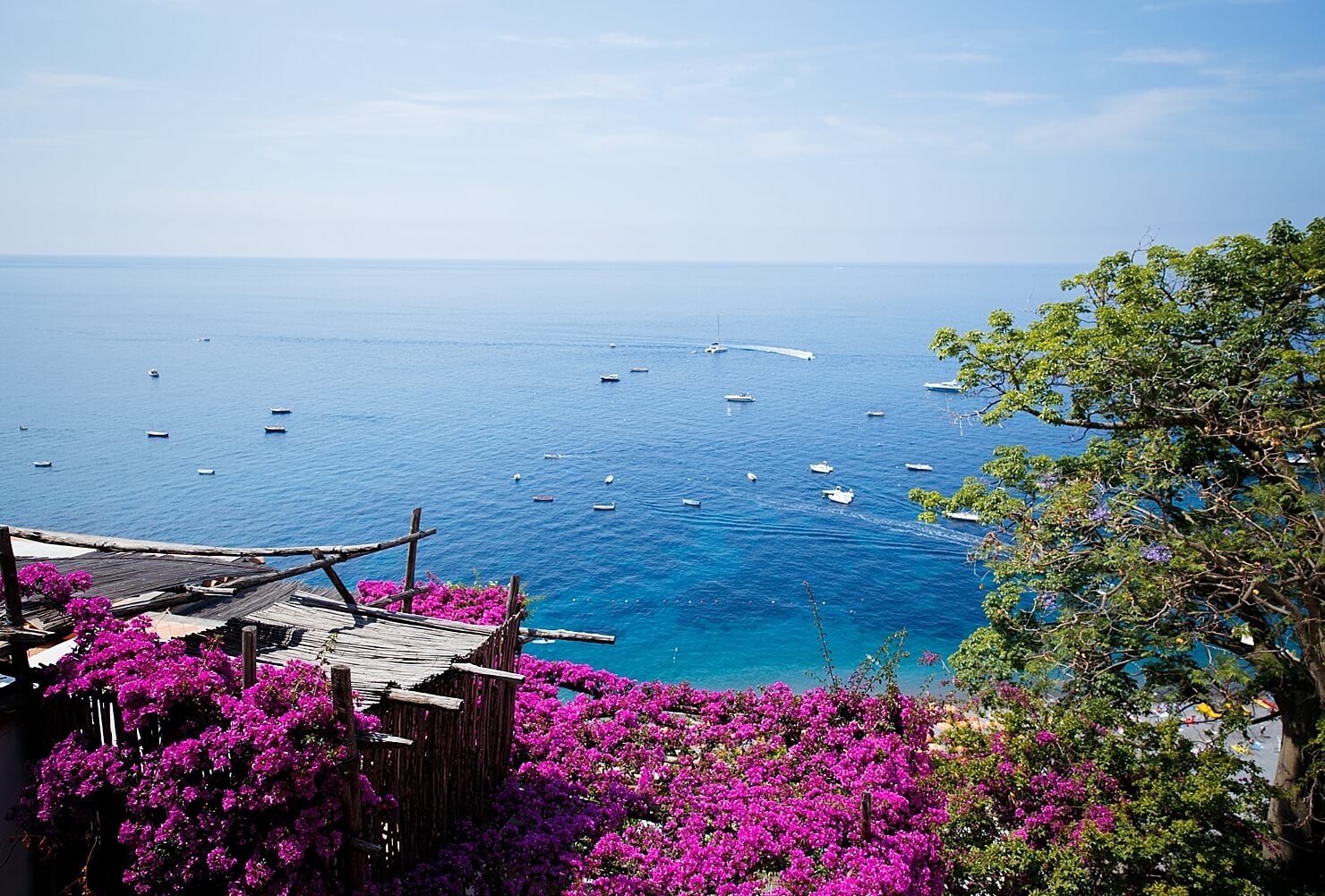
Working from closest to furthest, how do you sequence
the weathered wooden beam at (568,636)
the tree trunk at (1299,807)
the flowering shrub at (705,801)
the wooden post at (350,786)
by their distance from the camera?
1. the wooden post at (350,786)
2. the flowering shrub at (705,801)
3. the tree trunk at (1299,807)
4. the weathered wooden beam at (568,636)

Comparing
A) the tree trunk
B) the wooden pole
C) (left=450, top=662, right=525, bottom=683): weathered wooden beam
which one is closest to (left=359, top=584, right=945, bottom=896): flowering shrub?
(left=450, top=662, right=525, bottom=683): weathered wooden beam

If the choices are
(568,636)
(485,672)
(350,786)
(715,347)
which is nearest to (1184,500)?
(568,636)

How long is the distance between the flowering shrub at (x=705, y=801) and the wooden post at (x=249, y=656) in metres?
2.58

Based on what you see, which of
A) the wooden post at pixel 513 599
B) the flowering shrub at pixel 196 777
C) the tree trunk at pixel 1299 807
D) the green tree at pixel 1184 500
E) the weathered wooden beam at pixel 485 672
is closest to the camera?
the flowering shrub at pixel 196 777

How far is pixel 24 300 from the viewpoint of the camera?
163 metres

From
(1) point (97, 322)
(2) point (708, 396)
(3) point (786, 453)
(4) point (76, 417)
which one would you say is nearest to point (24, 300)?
(1) point (97, 322)

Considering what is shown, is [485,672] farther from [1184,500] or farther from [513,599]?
[1184,500]

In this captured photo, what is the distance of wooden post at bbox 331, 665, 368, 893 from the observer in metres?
6.93

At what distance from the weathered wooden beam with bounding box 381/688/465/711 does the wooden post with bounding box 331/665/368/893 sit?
2.14 feet

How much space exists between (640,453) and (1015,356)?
140 ft

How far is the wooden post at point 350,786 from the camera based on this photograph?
22.7 feet

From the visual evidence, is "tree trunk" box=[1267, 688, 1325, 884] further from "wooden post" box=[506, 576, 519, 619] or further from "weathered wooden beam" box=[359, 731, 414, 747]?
"weathered wooden beam" box=[359, 731, 414, 747]

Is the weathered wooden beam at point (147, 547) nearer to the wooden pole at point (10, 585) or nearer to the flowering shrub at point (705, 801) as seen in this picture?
the wooden pole at point (10, 585)

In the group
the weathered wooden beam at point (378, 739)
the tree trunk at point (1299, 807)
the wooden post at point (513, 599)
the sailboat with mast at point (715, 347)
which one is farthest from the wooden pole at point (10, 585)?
the sailboat with mast at point (715, 347)
